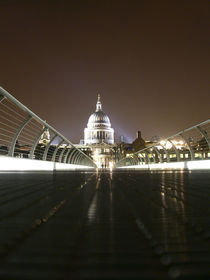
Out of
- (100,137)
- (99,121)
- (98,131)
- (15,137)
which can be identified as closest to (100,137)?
(100,137)

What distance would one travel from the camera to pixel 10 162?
18.5 feet

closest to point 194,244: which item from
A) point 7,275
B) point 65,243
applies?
point 65,243

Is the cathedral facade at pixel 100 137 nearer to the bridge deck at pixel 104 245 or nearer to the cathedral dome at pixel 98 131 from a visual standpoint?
the cathedral dome at pixel 98 131

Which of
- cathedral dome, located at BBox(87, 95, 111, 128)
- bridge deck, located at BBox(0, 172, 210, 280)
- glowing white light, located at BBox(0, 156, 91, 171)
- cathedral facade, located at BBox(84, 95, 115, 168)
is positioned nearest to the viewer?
bridge deck, located at BBox(0, 172, 210, 280)

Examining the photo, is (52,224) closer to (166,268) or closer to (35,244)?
(35,244)

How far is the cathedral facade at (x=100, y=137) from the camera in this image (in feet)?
415

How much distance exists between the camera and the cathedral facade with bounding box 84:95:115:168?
12638 cm

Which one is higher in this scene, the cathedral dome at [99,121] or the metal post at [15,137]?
the cathedral dome at [99,121]

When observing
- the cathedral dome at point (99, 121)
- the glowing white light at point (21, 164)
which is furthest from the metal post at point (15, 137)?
the cathedral dome at point (99, 121)

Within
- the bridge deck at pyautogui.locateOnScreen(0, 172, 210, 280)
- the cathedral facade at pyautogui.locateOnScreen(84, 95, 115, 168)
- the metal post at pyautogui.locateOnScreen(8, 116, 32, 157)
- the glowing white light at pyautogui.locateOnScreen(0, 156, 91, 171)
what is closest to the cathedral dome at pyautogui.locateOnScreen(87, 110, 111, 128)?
the cathedral facade at pyautogui.locateOnScreen(84, 95, 115, 168)

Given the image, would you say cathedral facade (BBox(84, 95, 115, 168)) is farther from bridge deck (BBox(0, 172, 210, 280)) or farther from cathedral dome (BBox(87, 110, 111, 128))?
bridge deck (BBox(0, 172, 210, 280))

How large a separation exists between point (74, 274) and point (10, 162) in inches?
214

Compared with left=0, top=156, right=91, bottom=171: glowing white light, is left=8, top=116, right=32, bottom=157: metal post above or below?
above

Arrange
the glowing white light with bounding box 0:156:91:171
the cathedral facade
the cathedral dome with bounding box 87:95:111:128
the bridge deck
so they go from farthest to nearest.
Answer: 1. the cathedral dome with bounding box 87:95:111:128
2. the cathedral facade
3. the glowing white light with bounding box 0:156:91:171
4. the bridge deck
